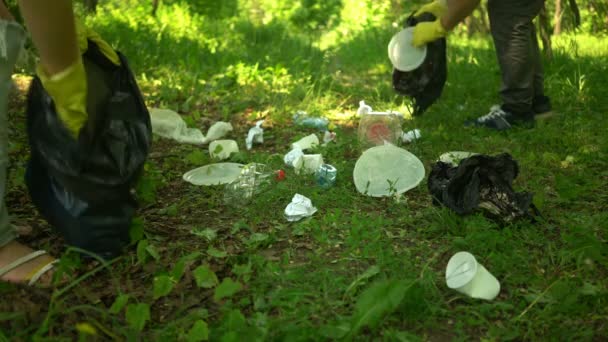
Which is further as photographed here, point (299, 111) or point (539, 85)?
point (299, 111)

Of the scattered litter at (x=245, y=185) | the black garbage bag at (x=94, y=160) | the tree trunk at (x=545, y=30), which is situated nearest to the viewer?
the black garbage bag at (x=94, y=160)

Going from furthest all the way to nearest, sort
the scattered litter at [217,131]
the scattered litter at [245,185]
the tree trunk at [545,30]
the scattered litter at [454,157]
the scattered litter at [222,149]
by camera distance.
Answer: the tree trunk at [545,30], the scattered litter at [217,131], the scattered litter at [222,149], the scattered litter at [454,157], the scattered litter at [245,185]

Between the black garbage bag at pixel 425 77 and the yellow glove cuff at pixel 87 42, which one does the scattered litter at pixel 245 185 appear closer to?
the yellow glove cuff at pixel 87 42

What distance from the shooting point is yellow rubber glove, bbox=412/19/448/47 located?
3059 millimetres

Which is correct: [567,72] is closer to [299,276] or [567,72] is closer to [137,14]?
[299,276]

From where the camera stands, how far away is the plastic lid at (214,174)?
2531 mm

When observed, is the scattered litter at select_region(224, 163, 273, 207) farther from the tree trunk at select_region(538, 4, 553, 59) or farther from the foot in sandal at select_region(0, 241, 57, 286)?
the tree trunk at select_region(538, 4, 553, 59)

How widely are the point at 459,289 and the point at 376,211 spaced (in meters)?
0.63

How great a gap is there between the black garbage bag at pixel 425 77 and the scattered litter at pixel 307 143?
0.66 meters

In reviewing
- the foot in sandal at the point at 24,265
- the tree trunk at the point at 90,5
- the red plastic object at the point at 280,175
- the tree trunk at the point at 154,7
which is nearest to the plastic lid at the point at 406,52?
the red plastic object at the point at 280,175

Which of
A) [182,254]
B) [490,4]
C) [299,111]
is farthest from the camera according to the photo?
[299,111]

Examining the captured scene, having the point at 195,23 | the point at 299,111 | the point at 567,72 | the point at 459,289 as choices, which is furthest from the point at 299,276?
the point at 195,23

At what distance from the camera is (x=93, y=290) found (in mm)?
1684

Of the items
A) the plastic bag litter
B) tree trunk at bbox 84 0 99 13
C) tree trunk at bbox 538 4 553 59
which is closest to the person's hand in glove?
the plastic bag litter
